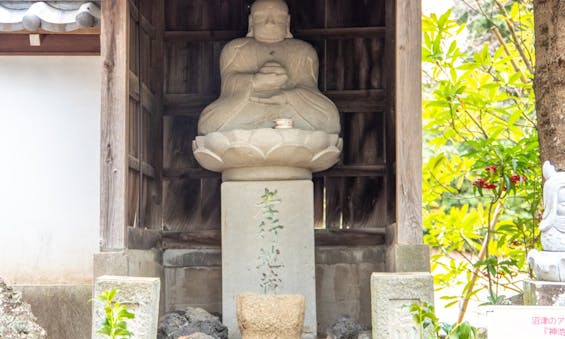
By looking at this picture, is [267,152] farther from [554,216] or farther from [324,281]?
[554,216]

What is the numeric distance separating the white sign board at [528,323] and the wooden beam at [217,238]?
343 cm

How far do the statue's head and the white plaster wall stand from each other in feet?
4.92

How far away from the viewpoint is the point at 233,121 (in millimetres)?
6641

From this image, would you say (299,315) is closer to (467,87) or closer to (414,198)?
(414,198)

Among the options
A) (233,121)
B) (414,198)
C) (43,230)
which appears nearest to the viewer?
(414,198)

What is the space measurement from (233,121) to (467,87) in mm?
2218

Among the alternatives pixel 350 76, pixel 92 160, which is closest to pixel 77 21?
pixel 92 160

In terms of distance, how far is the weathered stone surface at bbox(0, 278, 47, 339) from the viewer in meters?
5.08

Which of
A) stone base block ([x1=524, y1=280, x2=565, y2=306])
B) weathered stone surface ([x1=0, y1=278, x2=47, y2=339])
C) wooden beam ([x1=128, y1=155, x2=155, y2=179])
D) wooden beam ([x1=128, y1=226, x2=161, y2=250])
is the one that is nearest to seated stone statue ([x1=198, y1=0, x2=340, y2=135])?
wooden beam ([x1=128, y1=155, x2=155, y2=179])

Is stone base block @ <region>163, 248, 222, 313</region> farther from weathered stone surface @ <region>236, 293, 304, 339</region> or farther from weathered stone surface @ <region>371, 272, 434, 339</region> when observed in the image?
weathered stone surface @ <region>371, 272, 434, 339</region>

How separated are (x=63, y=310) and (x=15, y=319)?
6.80 feet

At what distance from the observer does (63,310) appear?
7211mm

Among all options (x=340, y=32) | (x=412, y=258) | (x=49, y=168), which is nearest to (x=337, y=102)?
(x=340, y=32)

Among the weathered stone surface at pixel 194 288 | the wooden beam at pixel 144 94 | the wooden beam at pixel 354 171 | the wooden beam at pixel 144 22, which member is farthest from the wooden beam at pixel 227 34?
the weathered stone surface at pixel 194 288
